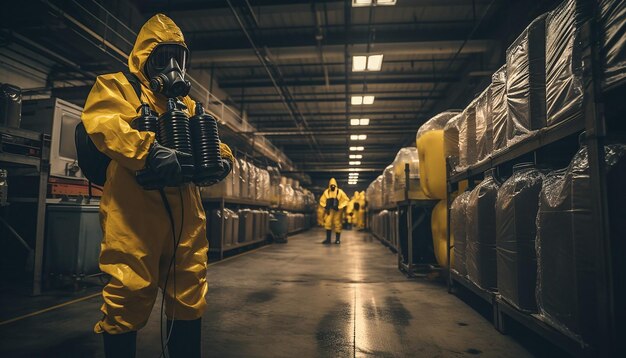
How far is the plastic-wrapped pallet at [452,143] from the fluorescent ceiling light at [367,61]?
364 centimetres

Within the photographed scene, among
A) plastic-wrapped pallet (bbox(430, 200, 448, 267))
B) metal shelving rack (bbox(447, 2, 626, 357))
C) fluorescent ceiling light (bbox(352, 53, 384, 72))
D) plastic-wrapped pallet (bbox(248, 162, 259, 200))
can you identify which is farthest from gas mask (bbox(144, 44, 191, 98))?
plastic-wrapped pallet (bbox(248, 162, 259, 200))

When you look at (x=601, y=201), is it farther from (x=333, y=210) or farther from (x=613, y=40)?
(x=333, y=210)

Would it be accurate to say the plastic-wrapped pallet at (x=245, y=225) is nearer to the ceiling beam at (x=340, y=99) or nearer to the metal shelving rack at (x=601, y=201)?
the ceiling beam at (x=340, y=99)

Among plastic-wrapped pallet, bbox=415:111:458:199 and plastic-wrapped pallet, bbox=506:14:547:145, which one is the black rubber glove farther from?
plastic-wrapped pallet, bbox=415:111:458:199

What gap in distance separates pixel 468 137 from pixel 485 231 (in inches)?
45.6

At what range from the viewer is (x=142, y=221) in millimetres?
1672

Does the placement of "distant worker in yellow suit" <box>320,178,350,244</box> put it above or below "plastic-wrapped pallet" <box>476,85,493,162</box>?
below

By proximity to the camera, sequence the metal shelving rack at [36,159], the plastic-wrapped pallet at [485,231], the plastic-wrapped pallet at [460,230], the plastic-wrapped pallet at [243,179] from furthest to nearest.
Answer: the plastic-wrapped pallet at [243,179] → the metal shelving rack at [36,159] → the plastic-wrapped pallet at [460,230] → the plastic-wrapped pallet at [485,231]

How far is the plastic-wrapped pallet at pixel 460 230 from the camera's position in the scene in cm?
348

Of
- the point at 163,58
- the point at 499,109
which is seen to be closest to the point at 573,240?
the point at 499,109

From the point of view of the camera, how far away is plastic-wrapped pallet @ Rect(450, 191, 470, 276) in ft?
11.4

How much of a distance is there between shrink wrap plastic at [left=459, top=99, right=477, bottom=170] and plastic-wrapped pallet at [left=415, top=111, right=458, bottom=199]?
32.7 inches

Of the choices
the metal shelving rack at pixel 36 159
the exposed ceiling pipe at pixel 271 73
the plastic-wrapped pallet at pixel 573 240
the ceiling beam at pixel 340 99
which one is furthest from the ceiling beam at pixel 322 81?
the plastic-wrapped pallet at pixel 573 240

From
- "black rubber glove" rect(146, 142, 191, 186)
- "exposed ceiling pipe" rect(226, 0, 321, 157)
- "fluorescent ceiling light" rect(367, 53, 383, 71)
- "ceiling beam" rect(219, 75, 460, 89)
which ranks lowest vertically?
"black rubber glove" rect(146, 142, 191, 186)
